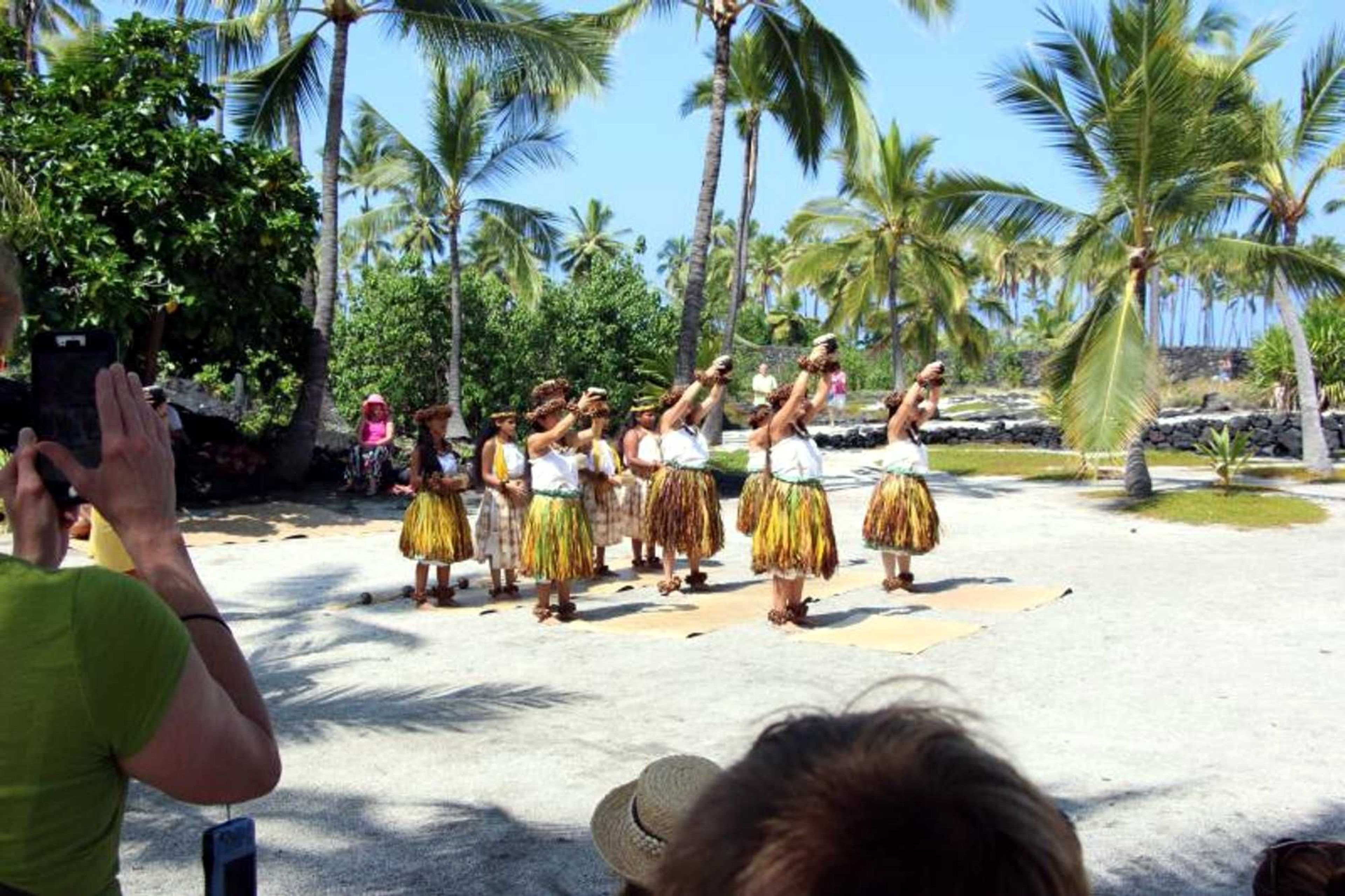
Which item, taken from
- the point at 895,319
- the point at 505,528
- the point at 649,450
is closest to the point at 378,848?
the point at 505,528

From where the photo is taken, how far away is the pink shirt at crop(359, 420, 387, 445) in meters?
14.5

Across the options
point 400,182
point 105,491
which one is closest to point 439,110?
point 400,182

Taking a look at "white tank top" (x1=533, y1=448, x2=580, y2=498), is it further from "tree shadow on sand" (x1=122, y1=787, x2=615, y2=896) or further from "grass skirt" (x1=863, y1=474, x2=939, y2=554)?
"tree shadow on sand" (x1=122, y1=787, x2=615, y2=896)

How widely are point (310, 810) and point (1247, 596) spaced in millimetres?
6851

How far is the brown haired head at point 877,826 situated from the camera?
790 mm

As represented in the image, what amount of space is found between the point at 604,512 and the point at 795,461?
2.76 meters

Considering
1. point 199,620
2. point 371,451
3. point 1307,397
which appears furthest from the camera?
point 1307,397

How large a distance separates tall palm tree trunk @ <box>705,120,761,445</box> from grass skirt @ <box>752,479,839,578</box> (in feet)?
40.3

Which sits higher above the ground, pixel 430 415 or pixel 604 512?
pixel 430 415

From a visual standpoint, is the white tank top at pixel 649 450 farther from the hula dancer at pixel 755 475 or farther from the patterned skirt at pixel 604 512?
the hula dancer at pixel 755 475

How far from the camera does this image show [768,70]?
17.1 m

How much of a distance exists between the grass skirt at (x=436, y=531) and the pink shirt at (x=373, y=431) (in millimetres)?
6084

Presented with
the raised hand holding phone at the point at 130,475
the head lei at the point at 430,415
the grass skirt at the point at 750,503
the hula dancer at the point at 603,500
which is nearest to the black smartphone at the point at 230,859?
the raised hand holding phone at the point at 130,475

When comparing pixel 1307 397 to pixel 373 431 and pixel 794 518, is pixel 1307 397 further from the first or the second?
pixel 373 431
